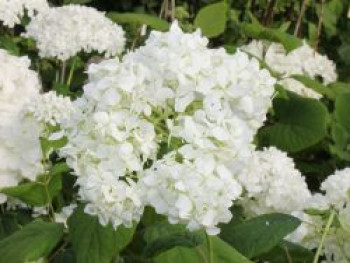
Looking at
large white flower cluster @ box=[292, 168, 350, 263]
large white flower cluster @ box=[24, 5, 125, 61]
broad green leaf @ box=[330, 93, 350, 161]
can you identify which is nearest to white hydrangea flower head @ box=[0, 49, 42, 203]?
large white flower cluster @ box=[292, 168, 350, 263]

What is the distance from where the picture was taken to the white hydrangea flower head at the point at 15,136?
6.08 feet

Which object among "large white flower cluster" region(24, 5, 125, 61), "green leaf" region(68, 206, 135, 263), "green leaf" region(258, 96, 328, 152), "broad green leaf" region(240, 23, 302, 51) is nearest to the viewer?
"green leaf" region(68, 206, 135, 263)

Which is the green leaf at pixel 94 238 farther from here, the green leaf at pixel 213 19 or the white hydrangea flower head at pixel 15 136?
the green leaf at pixel 213 19

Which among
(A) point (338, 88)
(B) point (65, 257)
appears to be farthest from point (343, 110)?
(B) point (65, 257)

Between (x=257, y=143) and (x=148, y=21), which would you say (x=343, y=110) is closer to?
(x=257, y=143)

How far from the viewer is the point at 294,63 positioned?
10.4ft

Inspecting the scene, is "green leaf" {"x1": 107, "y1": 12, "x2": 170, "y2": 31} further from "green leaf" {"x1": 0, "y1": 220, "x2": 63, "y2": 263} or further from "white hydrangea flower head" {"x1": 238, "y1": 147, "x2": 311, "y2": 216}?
"green leaf" {"x1": 0, "y1": 220, "x2": 63, "y2": 263}

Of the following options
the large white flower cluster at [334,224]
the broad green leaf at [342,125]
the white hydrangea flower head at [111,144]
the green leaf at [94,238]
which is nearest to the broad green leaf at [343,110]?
the broad green leaf at [342,125]

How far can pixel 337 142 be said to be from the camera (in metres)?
2.78

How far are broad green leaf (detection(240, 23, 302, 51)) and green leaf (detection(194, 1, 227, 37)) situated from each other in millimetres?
105

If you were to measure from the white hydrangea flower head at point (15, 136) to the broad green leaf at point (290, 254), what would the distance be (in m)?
0.47

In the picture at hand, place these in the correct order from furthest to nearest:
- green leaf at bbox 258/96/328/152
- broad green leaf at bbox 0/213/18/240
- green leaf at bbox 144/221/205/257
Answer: green leaf at bbox 258/96/328/152
broad green leaf at bbox 0/213/18/240
green leaf at bbox 144/221/205/257

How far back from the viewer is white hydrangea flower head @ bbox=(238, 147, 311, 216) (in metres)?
2.16

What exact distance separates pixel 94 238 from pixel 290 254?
0.46 m
